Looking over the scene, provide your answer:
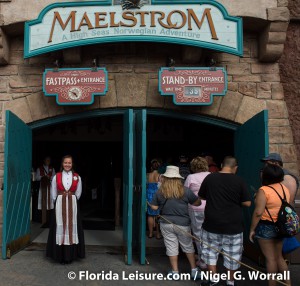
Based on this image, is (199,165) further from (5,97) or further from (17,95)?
(5,97)

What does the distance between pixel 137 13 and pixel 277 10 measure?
2259 mm

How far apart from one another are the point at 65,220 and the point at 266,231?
276cm

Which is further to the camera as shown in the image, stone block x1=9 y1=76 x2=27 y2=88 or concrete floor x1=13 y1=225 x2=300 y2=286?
stone block x1=9 y1=76 x2=27 y2=88

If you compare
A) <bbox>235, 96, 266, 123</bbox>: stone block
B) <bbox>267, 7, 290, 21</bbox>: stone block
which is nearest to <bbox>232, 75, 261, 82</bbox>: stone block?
<bbox>235, 96, 266, 123</bbox>: stone block

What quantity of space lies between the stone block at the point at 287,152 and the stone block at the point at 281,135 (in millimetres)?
77

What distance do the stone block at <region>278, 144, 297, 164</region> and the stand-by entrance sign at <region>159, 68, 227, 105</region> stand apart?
1323 millimetres

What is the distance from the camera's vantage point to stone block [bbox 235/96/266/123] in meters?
5.34

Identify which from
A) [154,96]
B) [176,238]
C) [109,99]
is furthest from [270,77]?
[176,238]

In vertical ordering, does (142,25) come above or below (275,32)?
above

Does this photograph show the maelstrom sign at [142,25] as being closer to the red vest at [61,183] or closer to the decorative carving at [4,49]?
the decorative carving at [4,49]

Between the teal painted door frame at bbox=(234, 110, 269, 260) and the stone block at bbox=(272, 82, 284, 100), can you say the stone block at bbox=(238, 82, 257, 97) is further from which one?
the teal painted door frame at bbox=(234, 110, 269, 260)

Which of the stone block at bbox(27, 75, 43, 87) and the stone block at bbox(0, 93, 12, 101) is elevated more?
the stone block at bbox(27, 75, 43, 87)

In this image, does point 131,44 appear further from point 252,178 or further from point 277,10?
point 252,178

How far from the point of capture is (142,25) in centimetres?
512
